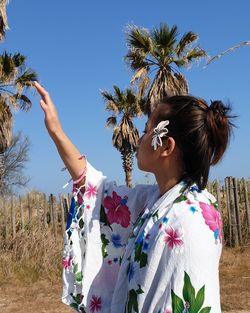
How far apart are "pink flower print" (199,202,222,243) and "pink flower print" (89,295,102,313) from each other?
629 millimetres

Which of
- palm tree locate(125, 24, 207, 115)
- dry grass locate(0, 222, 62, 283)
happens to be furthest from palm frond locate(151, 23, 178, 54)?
dry grass locate(0, 222, 62, 283)

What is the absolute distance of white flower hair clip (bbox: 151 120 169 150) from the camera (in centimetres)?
184

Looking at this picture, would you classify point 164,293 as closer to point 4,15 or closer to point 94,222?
point 94,222

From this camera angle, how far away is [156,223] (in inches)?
68.4

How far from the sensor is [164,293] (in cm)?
163

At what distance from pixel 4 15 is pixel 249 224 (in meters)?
9.57

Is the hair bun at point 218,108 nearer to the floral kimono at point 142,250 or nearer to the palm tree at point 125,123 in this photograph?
the floral kimono at point 142,250


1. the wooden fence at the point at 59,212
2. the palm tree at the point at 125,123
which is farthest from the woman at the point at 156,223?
the palm tree at the point at 125,123

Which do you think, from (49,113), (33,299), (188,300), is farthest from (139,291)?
(33,299)

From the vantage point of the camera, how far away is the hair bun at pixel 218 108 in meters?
1.87

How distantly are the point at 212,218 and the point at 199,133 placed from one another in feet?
1.00

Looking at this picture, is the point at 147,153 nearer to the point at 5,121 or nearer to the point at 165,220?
the point at 165,220

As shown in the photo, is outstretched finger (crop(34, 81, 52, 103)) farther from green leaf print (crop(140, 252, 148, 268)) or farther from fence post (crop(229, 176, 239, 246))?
fence post (crop(229, 176, 239, 246))

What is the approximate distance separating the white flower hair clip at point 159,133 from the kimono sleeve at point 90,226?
387mm
